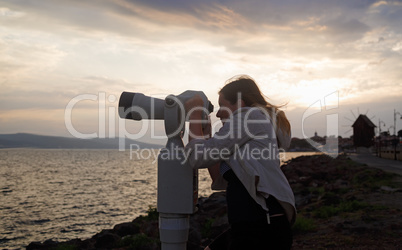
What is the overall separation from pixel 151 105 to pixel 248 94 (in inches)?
24.5

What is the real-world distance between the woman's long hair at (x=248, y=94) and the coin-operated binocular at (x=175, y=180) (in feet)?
0.58

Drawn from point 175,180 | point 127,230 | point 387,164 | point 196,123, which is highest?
point 196,123

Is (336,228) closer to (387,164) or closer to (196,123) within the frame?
(196,123)

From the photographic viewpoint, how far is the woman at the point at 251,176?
2.01 m

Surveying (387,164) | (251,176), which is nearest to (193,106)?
(251,176)

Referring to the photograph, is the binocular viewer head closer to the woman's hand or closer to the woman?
the woman's hand

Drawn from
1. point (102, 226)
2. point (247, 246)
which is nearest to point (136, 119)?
point (247, 246)

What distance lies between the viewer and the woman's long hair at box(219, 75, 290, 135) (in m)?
2.27

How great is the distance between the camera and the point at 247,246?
6.63 feet


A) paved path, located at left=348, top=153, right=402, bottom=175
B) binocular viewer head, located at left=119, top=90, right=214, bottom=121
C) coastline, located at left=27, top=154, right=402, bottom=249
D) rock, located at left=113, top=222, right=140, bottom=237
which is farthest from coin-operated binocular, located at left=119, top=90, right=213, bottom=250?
paved path, located at left=348, top=153, right=402, bottom=175

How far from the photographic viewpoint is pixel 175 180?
2.25 meters

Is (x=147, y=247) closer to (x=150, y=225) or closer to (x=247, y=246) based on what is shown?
(x=150, y=225)

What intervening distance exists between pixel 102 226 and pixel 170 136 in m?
11.5

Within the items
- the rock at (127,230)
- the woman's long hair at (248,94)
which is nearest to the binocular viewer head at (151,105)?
the woman's long hair at (248,94)
